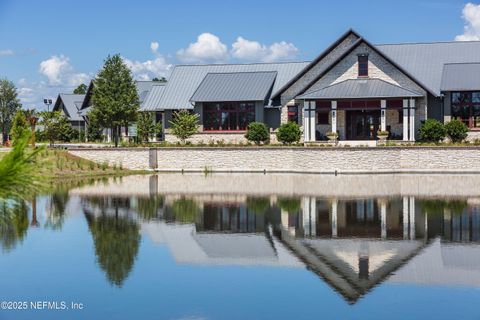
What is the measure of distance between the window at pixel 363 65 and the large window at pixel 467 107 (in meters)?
6.18

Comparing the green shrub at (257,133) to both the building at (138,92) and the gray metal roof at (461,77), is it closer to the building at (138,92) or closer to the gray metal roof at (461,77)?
the gray metal roof at (461,77)

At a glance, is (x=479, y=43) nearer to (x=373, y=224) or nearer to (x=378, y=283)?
(x=373, y=224)

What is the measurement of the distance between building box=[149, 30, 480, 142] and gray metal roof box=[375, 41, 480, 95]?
0.23 feet

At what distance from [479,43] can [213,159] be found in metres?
22.9

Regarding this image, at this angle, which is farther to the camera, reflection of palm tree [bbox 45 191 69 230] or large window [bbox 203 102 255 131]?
large window [bbox 203 102 255 131]

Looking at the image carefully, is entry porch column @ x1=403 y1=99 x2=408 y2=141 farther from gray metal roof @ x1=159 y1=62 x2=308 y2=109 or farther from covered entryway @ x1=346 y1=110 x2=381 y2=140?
gray metal roof @ x1=159 y1=62 x2=308 y2=109

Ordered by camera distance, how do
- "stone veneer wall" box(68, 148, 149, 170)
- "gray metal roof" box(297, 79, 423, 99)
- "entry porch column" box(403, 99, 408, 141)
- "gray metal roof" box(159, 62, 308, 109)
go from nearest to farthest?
"stone veneer wall" box(68, 148, 149, 170)
"entry porch column" box(403, 99, 408, 141)
"gray metal roof" box(297, 79, 423, 99)
"gray metal roof" box(159, 62, 308, 109)

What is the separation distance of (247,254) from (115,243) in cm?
381

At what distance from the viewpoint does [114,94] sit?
50.8 m

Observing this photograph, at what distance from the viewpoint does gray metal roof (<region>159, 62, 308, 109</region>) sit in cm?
5362

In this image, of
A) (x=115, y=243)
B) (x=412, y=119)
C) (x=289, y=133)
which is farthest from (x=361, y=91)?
(x=115, y=243)

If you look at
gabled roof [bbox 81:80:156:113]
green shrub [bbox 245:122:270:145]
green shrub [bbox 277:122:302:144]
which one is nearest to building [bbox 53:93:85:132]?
gabled roof [bbox 81:80:156:113]

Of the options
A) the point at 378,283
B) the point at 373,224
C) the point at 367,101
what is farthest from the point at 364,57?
the point at 378,283

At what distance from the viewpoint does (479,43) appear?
165 feet
